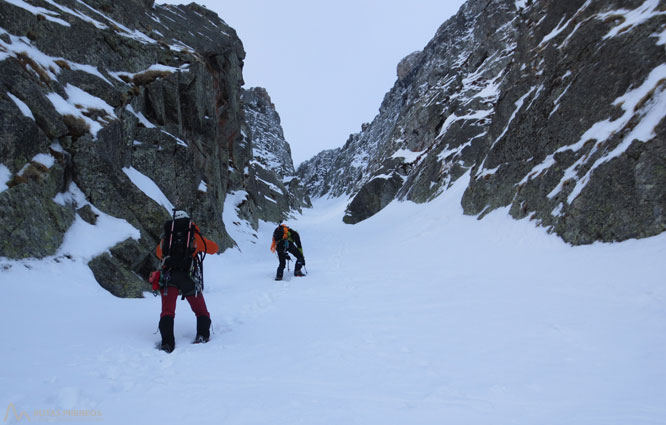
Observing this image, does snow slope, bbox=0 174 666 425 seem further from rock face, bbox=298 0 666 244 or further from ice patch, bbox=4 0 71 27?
ice patch, bbox=4 0 71 27

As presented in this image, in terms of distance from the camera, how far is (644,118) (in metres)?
8.63

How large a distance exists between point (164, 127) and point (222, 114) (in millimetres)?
10607

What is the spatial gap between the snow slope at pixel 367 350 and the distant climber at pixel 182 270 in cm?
51

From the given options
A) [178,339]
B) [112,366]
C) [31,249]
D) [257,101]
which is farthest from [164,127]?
[257,101]

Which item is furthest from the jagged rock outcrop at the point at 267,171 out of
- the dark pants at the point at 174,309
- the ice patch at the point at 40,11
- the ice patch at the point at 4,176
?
the dark pants at the point at 174,309

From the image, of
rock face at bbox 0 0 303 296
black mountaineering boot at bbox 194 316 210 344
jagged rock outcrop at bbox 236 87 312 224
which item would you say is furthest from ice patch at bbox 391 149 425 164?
black mountaineering boot at bbox 194 316 210 344

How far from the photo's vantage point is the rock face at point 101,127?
7.74 meters

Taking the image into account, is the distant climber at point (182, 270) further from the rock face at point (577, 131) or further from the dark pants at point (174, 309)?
the rock face at point (577, 131)

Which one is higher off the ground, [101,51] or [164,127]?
[101,51]

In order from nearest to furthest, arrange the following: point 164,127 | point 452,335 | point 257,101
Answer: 1. point 452,335
2. point 164,127
3. point 257,101

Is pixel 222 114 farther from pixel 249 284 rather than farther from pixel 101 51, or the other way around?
pixel 249 284

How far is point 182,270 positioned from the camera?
5.77 metres

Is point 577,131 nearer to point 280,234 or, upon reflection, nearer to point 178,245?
point 280,234

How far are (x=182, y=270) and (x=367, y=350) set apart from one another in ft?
11.2
